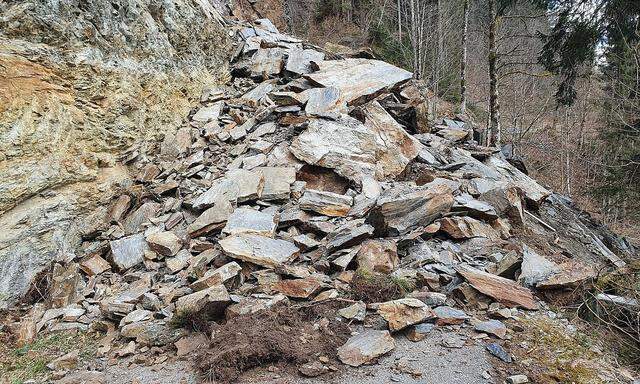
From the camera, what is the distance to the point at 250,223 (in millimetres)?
5777

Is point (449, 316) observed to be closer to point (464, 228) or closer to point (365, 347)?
point (365, 347)

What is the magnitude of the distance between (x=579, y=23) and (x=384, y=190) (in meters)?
7.67

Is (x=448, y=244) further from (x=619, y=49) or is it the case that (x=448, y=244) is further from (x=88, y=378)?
(x=619, y=49)

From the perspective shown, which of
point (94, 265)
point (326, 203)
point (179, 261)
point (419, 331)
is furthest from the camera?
point (326, 203)

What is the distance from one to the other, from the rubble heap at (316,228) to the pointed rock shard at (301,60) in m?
0.69

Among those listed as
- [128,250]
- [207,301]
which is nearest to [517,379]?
[207,301]

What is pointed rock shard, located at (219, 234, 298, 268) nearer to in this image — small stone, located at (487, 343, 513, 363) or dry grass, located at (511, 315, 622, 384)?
small stone, located at (487, 343, 513, 363)

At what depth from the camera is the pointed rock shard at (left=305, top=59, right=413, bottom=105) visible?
930 centimetres

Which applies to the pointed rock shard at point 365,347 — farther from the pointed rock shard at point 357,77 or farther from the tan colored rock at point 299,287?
the pointed rock shard at point 357,77

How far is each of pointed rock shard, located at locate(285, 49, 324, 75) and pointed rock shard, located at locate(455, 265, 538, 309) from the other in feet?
24.2

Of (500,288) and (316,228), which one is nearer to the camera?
(500,288)

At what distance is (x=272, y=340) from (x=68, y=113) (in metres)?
5.33

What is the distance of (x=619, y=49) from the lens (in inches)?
407

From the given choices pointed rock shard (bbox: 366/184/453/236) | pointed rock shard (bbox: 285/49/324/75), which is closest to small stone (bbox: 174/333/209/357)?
pointed rock shard (bbox: 366/184/453/236)
